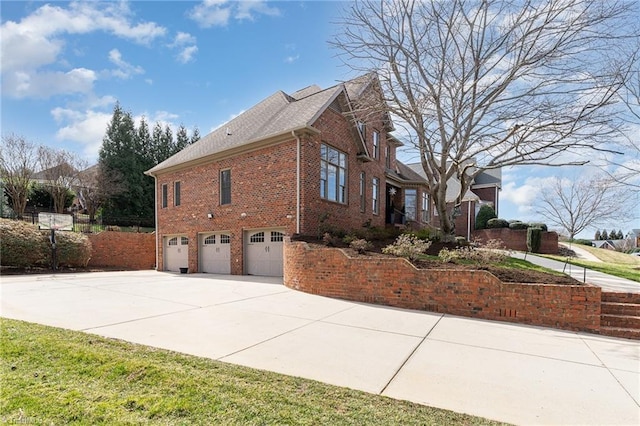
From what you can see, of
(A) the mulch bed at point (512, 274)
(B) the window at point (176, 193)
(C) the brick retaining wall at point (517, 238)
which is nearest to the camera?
(A) the mulch bed at point (512, 274)

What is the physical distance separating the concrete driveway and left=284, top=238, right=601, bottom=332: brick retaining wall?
1.41ft

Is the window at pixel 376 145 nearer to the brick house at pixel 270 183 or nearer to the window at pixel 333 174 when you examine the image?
the brick house at pixel 270 183

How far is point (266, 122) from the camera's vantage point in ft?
47.6

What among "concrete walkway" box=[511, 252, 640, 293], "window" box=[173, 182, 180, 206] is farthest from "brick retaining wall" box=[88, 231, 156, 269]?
"concrete walkway" box=[511, 252, 640, 293]

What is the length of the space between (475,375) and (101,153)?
36080 mm

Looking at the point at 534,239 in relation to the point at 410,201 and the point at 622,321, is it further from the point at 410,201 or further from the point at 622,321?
the point at 622,321

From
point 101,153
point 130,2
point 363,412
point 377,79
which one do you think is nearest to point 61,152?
point 101,153

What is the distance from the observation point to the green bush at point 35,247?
13891 mm

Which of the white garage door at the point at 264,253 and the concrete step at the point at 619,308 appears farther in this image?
the white garage door at the point at 264,253

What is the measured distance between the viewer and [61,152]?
89.0 feet

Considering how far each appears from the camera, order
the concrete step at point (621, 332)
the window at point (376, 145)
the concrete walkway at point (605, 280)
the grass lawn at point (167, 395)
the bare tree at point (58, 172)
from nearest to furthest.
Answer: the grass lawn at point (167, 395), the concrete step at point (621, 332), the concrete walkway at point (605, 280), the window at point (376, 145), the bare tree at point (58, 172)

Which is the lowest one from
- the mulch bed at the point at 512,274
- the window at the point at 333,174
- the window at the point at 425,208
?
the mulch bed at the point at 512,274

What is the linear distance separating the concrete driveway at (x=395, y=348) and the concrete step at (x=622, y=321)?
25.0 inches

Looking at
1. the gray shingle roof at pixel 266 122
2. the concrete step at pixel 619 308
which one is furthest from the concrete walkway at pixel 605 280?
the gray shingle roof at pixel 266 122
